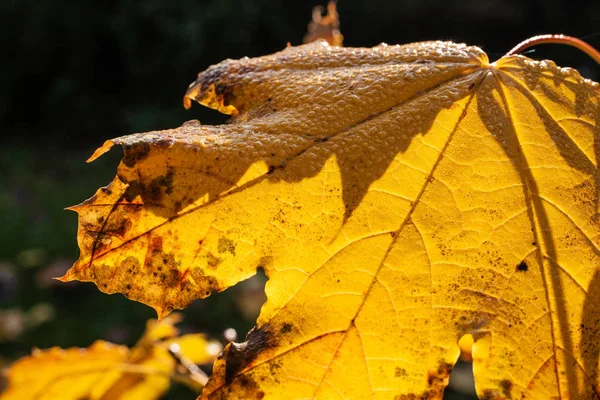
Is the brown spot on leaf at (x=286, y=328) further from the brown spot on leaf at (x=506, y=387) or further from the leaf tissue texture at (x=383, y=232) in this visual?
the brown spot on leaf at (x=506, y=387)

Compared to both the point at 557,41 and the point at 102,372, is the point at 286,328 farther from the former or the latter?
the point at 102,372

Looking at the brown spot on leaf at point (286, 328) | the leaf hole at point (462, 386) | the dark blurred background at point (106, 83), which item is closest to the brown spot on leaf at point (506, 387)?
the brown spot on leaf at point (286, 328)

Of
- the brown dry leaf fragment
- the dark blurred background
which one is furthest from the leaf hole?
the brown dry leaf fragment

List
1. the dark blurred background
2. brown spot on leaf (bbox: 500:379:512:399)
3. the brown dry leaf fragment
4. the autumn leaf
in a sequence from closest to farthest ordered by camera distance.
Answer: brown spot on leaf (bbox: 500:379:512:399) < the brown dry leaf fragment < the autumn leaf < the dark blurred background

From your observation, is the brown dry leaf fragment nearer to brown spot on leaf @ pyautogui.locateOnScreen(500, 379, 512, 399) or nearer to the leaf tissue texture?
the leaf tissue texture

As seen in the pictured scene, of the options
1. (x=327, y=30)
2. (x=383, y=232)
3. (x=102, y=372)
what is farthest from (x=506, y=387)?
(x=102, y=372)

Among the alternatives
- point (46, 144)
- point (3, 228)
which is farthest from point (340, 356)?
point (46, 144)
